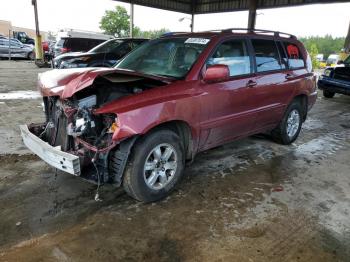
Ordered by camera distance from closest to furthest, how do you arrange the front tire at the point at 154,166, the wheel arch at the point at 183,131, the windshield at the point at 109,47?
the front tire at the point at 154,166 < the wheel arch at the point at 183,131 < the windshield at the point at 109,47

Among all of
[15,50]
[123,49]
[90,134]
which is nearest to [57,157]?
[90,134]

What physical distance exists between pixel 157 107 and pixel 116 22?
63.2 meters

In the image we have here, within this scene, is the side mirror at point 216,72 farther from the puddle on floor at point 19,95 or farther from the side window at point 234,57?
the puddle on floor at point 19,95

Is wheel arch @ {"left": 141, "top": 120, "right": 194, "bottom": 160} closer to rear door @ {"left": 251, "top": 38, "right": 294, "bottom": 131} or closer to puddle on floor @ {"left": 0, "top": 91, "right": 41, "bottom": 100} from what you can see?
rear door @ {"left": 251, "top": 38, "right": 294, "bottom": 131}

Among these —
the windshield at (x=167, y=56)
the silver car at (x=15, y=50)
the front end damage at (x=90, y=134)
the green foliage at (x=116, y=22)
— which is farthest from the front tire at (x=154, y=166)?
the green foliage at (x=116, y=22)

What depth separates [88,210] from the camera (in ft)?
10.6

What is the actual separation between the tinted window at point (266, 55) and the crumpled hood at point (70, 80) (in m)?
1.56

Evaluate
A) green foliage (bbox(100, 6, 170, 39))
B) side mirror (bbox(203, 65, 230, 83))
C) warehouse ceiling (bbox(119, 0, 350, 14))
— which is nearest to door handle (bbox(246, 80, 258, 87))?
side mirror (bbox(203, 65, 230, 83))

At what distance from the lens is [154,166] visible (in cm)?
336

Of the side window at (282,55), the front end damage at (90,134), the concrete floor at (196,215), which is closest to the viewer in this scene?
the concrete floor at (196,215)

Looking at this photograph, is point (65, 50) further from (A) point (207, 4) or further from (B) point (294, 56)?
(B) point (294, 56)

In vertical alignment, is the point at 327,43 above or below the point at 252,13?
above

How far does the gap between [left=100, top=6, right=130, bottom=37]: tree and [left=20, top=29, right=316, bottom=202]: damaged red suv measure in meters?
60.5

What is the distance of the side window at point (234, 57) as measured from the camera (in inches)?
153
